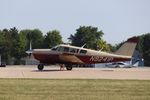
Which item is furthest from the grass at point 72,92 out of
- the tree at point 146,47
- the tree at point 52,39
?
the tree at point 146,47

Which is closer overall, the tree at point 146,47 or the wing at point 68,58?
the wing at point 68,58

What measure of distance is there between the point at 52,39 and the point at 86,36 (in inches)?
764

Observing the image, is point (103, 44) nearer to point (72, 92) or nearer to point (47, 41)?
point (47, 41)

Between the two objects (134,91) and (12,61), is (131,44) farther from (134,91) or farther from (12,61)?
(12,61)

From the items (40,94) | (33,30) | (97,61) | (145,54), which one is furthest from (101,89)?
Result: (33,30)

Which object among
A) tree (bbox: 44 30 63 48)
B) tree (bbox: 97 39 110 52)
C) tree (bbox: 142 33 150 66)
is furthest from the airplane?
tree (bbox: 97 39 110 52)

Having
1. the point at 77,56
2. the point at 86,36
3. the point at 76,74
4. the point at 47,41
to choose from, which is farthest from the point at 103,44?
the point at 76,74

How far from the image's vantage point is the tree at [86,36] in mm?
133125

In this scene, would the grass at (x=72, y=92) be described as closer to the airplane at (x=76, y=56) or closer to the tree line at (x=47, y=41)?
the airplane at (x=76, y=56)

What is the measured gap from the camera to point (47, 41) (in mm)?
117938

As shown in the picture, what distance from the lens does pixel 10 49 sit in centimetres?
11056

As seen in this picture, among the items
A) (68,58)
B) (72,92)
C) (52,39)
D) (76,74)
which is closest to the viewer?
(72,92)

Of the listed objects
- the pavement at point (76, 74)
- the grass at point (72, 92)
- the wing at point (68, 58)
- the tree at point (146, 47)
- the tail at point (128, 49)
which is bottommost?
the grass at point (72, 92)

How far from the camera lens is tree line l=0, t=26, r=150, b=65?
109438 mm
